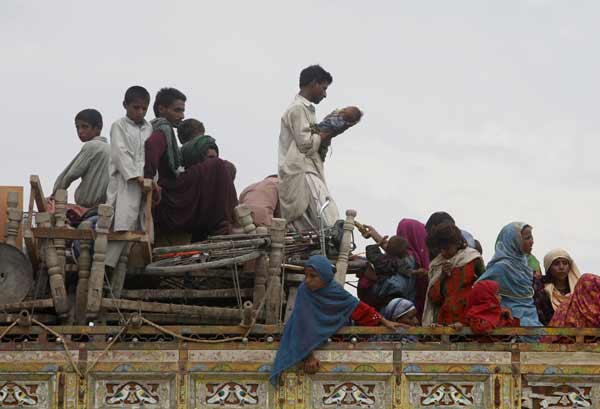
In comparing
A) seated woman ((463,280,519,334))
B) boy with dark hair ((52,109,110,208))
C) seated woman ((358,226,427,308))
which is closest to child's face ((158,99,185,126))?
boy with dark hair ((52,109,110,208))

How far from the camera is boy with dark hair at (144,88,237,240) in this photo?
68.9 feet

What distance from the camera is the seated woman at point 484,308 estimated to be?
63.0 feet

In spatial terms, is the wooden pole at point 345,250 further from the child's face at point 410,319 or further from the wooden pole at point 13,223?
the wooden pole at point 13,223

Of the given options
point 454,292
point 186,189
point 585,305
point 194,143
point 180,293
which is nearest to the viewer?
point 585,305

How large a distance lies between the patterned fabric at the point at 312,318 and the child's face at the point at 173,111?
283cm

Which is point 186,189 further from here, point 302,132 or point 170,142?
point 302,132

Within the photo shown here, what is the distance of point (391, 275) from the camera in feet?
67.0

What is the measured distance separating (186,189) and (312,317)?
2553 millimetres

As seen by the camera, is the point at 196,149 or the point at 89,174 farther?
the point at 196,149

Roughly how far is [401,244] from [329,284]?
1.51m

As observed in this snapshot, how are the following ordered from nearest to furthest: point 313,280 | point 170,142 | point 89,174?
point 313,280
point 170,142
point 89,174

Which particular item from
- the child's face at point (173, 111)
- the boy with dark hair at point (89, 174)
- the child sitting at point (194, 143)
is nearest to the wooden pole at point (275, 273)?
the child sitting at point (194, 143)

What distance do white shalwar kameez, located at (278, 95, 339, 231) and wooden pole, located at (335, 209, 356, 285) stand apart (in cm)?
76

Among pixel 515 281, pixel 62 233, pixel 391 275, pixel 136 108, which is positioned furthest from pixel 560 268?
pixel 62 233
